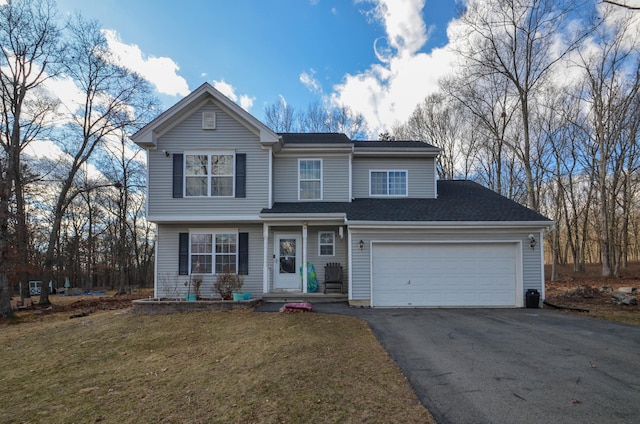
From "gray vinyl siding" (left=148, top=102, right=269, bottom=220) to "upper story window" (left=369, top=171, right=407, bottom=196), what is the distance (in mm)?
4330

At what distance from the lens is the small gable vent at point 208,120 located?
12.5 meters

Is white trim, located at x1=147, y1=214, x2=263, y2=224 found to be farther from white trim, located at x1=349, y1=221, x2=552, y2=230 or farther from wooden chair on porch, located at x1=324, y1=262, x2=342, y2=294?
white trim, located at x1=349, y1=221, x2=552, y2=230

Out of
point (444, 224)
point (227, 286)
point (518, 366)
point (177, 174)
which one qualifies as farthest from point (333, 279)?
point (518, 366)

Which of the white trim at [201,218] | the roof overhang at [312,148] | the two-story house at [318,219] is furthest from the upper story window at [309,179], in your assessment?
the white trim at [201,218]

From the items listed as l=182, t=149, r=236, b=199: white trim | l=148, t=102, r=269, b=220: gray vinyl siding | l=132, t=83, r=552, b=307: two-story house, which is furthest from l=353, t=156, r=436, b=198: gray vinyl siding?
l=182, t=149, r=236, b=199: white trim

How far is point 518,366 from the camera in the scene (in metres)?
5.39

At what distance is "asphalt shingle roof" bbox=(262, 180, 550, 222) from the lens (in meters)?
11.5

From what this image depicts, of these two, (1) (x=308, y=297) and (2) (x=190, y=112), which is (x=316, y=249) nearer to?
(1) (x=308, y=297)

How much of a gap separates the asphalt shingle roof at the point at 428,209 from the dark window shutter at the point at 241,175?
3.58 feet

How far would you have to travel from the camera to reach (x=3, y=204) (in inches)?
494

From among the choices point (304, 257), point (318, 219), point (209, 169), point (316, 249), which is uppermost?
point (209, 169)

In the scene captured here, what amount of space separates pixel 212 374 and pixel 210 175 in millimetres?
8266

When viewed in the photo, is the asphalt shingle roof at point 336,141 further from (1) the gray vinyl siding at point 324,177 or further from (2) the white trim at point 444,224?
(2) the white trim at point 444,224

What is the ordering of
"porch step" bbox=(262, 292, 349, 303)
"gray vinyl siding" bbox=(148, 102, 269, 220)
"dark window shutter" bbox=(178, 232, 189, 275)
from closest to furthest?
"porch step" bbox=(262, 292, 349, 303)
"gray vinyl siding" bbox=(148, 102, 269, 220)
"dark window shutter" bbox=(178, 232, 189, 275)
